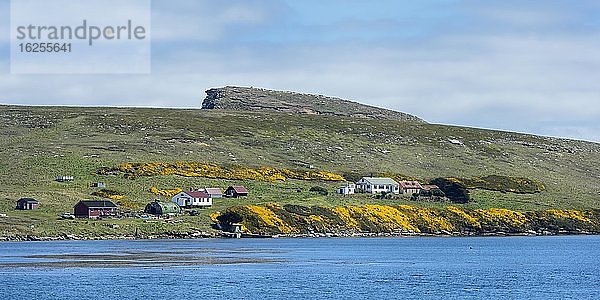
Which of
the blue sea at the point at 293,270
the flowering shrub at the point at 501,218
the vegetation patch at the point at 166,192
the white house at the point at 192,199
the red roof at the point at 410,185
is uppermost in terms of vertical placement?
the red roof at the point at 410,185

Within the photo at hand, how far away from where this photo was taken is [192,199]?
440 ft

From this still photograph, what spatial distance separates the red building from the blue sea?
12.3 metres

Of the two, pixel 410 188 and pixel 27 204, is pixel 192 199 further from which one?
pixel 410 188

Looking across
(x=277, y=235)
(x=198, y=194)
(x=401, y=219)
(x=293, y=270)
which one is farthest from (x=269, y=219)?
(x=293, y=270)

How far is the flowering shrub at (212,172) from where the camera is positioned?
506ft

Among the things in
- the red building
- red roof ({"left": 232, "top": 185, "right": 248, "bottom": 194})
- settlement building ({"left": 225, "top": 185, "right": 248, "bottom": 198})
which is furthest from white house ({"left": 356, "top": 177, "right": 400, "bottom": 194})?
the red building

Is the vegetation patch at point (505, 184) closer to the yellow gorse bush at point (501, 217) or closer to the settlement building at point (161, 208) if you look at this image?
the yellow gorse bush at point (501, 217)

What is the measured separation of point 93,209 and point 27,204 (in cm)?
863

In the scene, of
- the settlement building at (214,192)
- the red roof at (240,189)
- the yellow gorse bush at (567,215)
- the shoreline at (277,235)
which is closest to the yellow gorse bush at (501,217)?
the shoreline at (277,235)

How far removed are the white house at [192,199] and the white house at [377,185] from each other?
29190mm

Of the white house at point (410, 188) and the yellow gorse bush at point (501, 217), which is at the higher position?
the white house at point (410, 188)

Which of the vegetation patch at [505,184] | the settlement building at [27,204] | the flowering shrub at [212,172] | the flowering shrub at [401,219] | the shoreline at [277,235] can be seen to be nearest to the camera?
the shoreline at [277,235]

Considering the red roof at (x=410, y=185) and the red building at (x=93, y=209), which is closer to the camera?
the red building at (x=93, y=209)

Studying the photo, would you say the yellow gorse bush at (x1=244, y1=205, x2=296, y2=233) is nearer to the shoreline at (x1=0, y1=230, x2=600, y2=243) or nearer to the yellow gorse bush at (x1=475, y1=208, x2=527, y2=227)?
the shoreline at (x1=0, y1=230, x2=600, y2=243)
